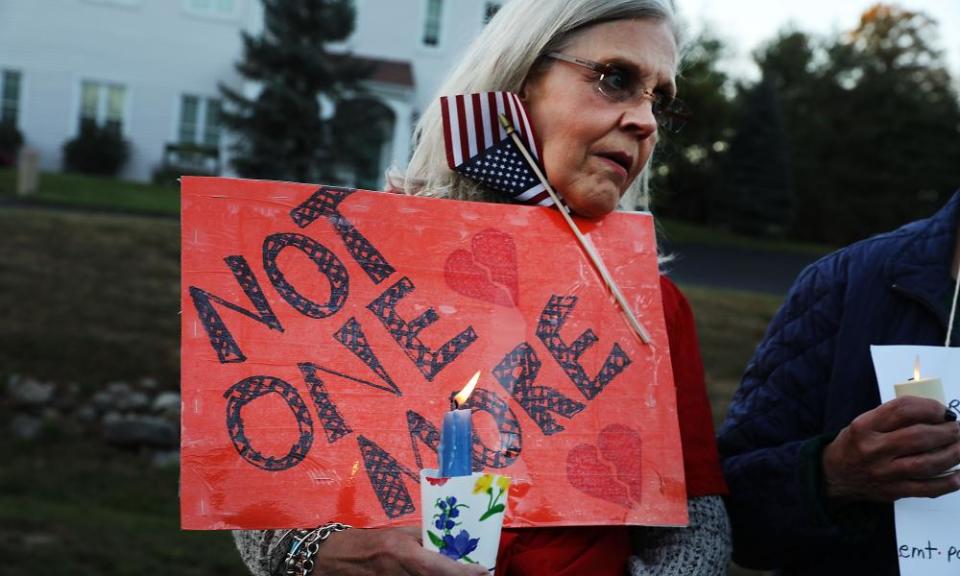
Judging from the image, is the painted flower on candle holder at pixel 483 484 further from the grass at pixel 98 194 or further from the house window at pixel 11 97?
the house window at pixel 11 97

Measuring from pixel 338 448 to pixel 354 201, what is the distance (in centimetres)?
47

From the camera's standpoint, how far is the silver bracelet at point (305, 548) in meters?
1.94

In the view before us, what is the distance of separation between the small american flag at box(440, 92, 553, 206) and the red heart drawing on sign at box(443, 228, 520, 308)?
12 cm

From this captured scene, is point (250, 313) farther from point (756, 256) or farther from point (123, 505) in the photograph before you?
point (756, 256)

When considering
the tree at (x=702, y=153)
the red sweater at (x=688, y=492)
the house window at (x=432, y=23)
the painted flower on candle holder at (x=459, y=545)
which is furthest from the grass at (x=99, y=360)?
the tree at (x=702, y=153)

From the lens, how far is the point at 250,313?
6.16 ft

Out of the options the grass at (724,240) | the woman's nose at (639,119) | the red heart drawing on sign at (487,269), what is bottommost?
the red heart drawing on sign at (487,269)

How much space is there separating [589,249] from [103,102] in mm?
27422

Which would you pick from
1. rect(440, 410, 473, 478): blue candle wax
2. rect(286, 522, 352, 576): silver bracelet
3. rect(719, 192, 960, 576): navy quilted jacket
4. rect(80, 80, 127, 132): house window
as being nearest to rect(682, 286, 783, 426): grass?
rect(719, 192, 960, 576): navy quilted jacket

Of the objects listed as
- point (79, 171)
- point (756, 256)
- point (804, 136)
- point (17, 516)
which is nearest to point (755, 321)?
point (17, 516)

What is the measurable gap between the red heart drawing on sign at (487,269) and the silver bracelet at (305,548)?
20.1 inches

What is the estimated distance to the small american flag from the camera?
2113 millimetres

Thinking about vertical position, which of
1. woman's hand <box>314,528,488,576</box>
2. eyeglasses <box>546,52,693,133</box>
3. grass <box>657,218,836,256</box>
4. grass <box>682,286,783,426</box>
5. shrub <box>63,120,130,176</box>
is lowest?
woman's hand <box>314,528,488,576</box>

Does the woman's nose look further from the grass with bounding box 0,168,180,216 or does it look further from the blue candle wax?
the grass with bounding box 0,168,180,216
